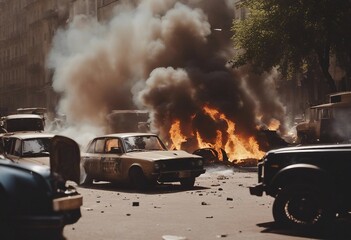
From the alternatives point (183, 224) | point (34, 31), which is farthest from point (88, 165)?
point (34, 31)

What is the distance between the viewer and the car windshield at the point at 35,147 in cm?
1304

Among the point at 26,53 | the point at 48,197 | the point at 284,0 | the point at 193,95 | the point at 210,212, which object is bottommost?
the point at 210,212

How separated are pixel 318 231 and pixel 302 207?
39 centimetres

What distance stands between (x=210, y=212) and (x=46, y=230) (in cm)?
443

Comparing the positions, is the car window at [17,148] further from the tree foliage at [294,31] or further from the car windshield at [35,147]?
the tree foliage at [294,31]

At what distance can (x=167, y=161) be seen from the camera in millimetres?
13688

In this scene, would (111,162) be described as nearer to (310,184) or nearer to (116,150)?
(116,150)

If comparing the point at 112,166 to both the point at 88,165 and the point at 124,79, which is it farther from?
the point at 124,79

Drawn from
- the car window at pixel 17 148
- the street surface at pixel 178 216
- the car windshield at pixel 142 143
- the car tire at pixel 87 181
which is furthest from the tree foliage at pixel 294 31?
the car window at pixel 17 148

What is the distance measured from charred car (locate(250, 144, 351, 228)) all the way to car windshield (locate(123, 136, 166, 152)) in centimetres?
661

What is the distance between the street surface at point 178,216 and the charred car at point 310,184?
10.2 inches

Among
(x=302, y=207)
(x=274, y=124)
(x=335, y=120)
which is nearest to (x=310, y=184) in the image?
(x=302, y=207)

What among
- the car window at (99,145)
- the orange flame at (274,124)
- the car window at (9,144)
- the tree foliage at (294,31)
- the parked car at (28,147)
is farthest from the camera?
the orange flame at (274,124)

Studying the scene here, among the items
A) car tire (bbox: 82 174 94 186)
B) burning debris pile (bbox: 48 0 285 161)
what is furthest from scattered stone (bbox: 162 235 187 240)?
burning debris pile (bbox: 48 0 285 161)
